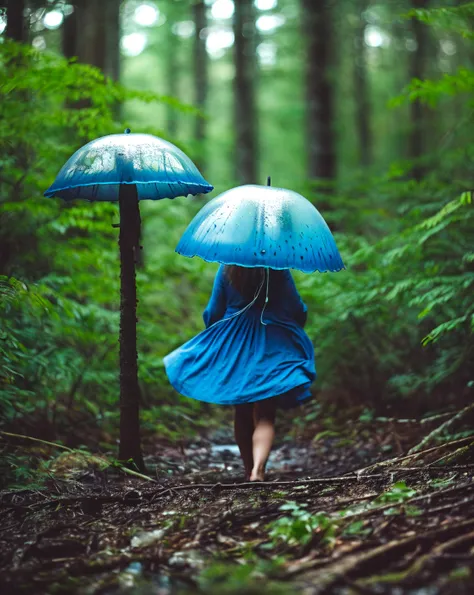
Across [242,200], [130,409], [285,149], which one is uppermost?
[285,149]

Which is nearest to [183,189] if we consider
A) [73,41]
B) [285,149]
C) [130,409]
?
[130,409]

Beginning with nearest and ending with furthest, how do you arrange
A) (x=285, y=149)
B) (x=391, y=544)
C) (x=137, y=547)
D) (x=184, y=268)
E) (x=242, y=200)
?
1. (x=391, y=544)
2. (x=137, y=547)
3. (x=242, y=200)
4. (x=184, y=268)
5. (x=285, y=149)

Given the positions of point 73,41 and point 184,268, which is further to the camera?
point 73,41

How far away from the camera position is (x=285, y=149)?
28.9 metres

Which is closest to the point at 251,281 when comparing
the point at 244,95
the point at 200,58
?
the point at 244,95

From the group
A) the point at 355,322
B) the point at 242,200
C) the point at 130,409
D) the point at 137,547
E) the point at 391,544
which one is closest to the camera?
the point at 391,544

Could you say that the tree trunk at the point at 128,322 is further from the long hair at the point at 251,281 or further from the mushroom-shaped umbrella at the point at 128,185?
the long hair at the point at 251,281

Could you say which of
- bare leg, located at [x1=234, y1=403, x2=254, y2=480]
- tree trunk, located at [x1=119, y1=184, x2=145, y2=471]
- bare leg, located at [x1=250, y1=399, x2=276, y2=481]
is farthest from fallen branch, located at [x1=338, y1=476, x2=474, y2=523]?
tree trunk, located at [x1=119, y1=184, x2=145, y2=471]

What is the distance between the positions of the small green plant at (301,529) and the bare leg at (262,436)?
1.13m

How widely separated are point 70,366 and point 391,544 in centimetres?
347

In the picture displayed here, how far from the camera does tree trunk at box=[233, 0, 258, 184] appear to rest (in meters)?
13.8

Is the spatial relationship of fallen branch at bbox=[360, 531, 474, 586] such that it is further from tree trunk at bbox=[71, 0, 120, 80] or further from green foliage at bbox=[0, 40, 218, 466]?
tree trunk at bbox=[71, 0, 120, 80]

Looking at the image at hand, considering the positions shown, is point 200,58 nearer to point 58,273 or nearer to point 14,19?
point 14,19

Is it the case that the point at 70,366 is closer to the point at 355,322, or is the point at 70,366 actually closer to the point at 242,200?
the point at 242,200
